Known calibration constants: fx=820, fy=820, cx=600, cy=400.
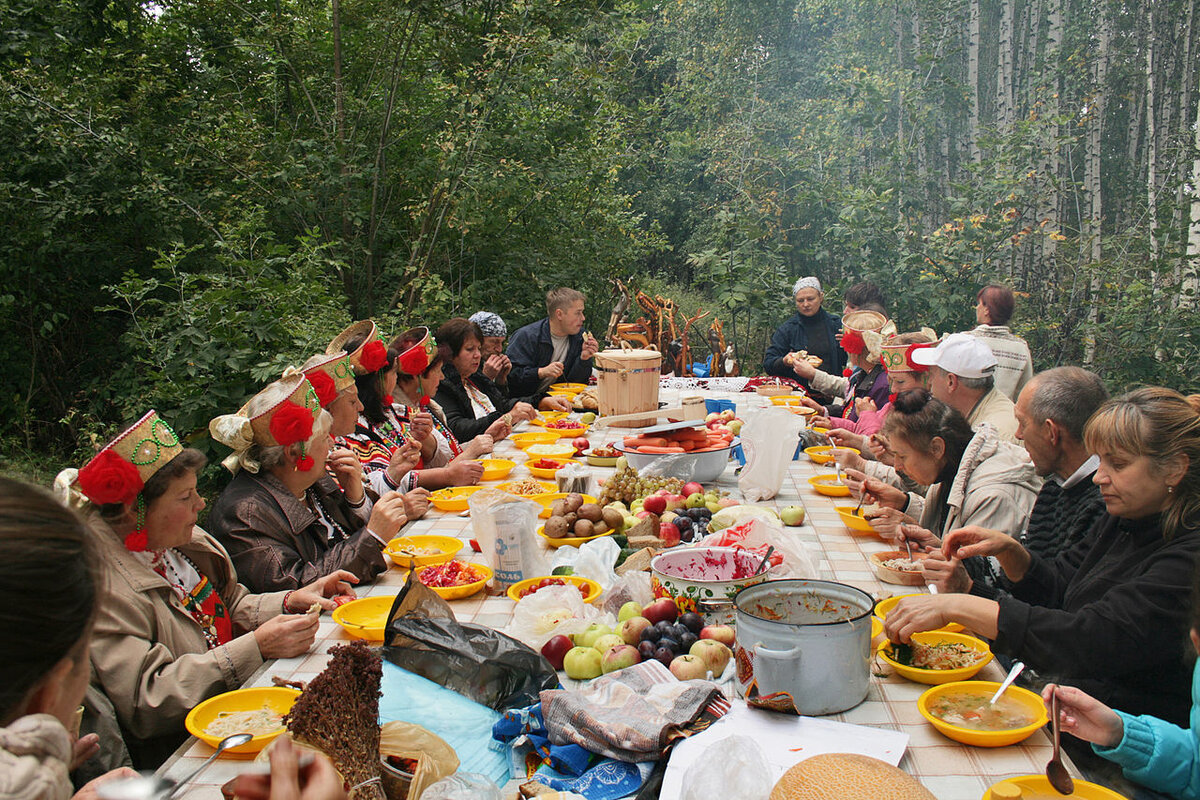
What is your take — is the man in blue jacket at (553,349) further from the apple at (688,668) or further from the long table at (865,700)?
the apple at (688,668)

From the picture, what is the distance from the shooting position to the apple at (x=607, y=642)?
2.29m

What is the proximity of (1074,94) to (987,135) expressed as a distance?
1.10m

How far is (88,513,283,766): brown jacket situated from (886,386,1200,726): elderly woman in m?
1.87

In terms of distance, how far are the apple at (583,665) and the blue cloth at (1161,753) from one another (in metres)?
1.24

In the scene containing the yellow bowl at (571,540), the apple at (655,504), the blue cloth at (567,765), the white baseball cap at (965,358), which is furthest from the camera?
the white baseball cap at (965,358)

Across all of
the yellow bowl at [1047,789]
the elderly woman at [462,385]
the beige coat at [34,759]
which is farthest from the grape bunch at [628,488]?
the beige coat at [34,759]

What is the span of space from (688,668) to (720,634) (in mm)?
197

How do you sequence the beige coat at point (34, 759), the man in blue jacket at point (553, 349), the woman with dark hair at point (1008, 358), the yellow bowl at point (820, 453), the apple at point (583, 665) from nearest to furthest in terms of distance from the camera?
the beige coat at point (34, 759)
the apple at point (583, 665)
the yellow bowl at point (820, 453)
the woman with dark hair at point (1008, 358)
the man in blue jacket at point (553, 349)

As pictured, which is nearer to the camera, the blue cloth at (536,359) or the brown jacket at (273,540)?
the brown jacket at (273,540)

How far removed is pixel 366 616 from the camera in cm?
265

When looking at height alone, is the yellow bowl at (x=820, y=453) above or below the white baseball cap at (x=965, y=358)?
below

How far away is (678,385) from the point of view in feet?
27.2

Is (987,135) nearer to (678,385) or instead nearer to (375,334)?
(678,385)

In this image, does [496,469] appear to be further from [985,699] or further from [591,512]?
[985,699]
